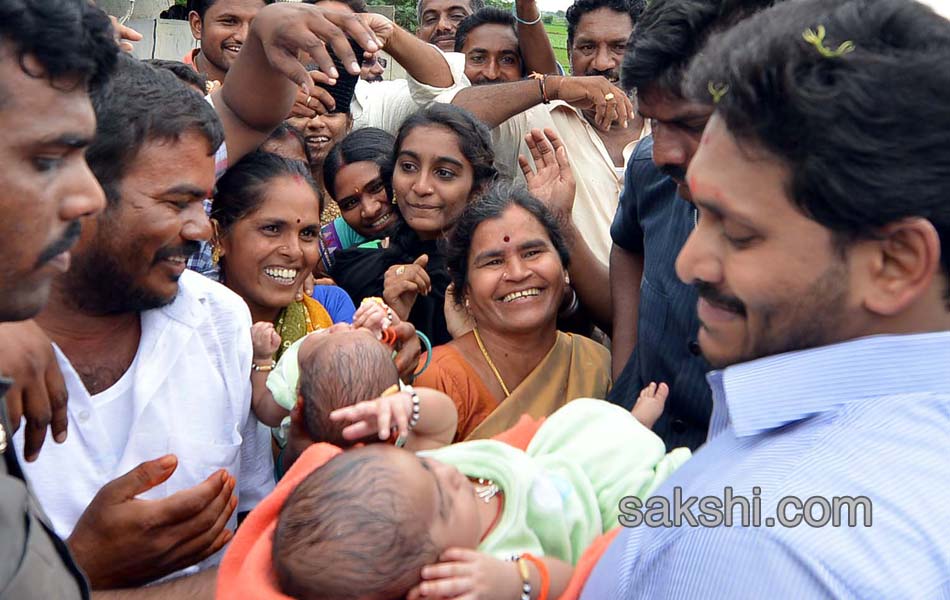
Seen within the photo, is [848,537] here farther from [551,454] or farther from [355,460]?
[551,454]

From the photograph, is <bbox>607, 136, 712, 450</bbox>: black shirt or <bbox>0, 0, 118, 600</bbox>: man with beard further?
<bbox>607, 136, 712, 450</bbox>: black shirt

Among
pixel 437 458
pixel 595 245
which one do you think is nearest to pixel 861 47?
pixel 437 458

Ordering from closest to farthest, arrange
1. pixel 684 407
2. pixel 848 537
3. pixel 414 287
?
pixel 848 537 → pixel 684 407 → pixel 414 287

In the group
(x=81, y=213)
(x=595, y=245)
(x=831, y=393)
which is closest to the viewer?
(x=831, y=393)

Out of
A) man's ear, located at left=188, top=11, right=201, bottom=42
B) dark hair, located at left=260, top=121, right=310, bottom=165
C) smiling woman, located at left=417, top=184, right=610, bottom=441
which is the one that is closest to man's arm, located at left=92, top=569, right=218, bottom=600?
smiling woman, located at left=417, top=184, right=610, bottom=441

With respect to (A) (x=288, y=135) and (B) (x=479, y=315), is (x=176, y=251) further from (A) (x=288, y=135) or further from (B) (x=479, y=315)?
(A) (x=288, y=135)

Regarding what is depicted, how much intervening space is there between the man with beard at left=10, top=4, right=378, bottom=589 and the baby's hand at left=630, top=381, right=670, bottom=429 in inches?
49.5

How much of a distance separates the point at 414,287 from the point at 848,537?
265cm

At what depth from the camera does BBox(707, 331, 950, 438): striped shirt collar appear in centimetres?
120

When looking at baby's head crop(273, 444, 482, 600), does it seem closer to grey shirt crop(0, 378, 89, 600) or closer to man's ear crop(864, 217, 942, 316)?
grey shirt crop(0, 378, 89, 600)

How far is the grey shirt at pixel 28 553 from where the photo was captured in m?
1.48

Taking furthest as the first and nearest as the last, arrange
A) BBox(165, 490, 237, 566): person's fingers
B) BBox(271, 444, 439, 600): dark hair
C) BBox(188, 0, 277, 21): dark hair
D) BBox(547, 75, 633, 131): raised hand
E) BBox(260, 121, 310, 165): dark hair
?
BBox(188, 0, 277, 21): dark hair → BBox(547, 75, 633, 131): raised hand → BBox(260, 121, 310, 165): dark hair → BBox(165, 490, 237, 566): person's fingers → BBox(271, 444, 439, 600): dark hair

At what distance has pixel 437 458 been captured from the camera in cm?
230

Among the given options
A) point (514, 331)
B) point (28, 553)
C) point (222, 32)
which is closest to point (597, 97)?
point (514, 331)
